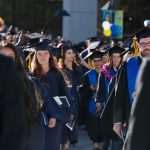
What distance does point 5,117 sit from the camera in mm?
3346

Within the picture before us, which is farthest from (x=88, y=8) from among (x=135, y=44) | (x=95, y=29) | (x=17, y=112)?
(x=17, y=112)

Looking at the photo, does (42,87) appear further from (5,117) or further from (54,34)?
(54,34)

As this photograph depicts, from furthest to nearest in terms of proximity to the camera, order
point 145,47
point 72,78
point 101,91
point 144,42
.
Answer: point 72,78 < point 101,91 < point 144,42 < point 145,47

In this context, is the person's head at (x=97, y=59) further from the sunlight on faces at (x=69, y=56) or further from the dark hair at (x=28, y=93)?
the dark hair at (x=28, y=93)

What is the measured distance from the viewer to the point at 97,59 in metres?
10.7

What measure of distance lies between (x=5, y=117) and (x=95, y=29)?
2544cm

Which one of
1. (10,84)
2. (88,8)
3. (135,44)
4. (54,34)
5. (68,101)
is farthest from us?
(54,34)

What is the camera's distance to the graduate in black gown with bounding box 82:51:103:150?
9.89m

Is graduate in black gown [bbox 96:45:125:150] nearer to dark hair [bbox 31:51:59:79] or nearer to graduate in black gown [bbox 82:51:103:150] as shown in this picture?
graduate in black gown [bbox 82:51:103:150]

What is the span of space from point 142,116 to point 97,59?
7.77 m

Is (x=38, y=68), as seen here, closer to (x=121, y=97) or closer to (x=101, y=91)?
(x=121, y=97)

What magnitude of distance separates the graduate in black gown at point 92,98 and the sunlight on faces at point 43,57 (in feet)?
8.63

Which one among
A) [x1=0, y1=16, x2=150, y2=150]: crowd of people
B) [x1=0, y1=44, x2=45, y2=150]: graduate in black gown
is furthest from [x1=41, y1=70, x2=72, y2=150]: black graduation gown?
[x1=0, y1=44, x2=45, y2=150]: graduate in black gown

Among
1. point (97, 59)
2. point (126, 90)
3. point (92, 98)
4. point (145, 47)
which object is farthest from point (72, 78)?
point (145, 47)
